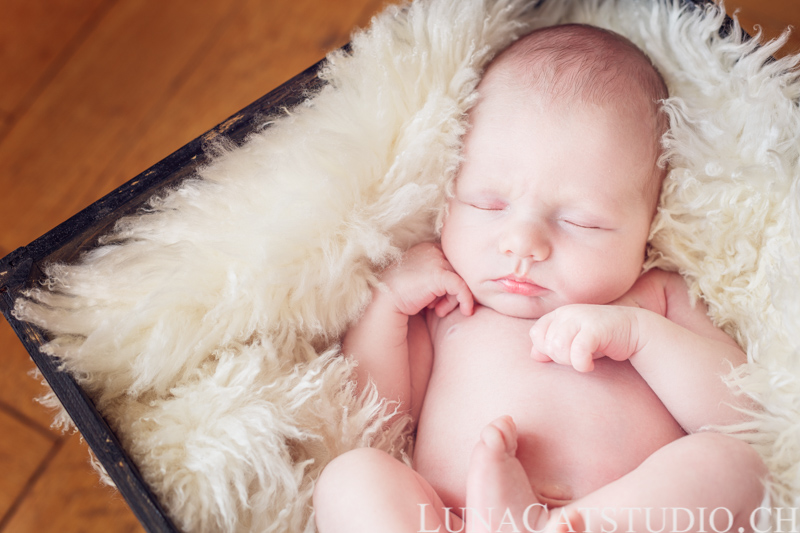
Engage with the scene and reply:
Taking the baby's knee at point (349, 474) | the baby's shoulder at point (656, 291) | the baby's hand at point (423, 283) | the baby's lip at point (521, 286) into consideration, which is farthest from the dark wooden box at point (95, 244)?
the baby's shoulder at point (656, 291)

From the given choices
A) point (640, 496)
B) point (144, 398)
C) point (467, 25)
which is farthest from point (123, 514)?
point (467, 25)

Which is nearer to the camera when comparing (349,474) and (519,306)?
(349,474)

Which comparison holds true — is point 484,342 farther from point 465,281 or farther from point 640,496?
point 640,496

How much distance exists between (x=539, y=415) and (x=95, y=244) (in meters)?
0.60

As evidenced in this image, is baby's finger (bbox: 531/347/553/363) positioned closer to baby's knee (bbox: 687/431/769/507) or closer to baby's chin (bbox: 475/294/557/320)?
baby's chin (bbox: 475/294/557/320)

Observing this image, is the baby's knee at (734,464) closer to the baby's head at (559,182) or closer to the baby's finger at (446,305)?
the baby's head at (559,182)

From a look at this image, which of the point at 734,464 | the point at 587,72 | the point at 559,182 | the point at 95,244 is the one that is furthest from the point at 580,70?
the point at 95,244

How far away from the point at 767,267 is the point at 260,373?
0.68m

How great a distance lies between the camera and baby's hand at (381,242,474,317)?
35.8 inches

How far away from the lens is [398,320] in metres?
0.91

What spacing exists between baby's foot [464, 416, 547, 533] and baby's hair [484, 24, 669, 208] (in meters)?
0.44

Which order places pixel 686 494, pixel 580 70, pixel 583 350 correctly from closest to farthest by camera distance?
pixel 686 494, pixel 583 350, pixel 580 70

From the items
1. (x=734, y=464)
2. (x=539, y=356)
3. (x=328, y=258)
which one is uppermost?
(x=328, y=258)

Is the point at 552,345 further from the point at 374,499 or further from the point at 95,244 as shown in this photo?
the point at 95,244
